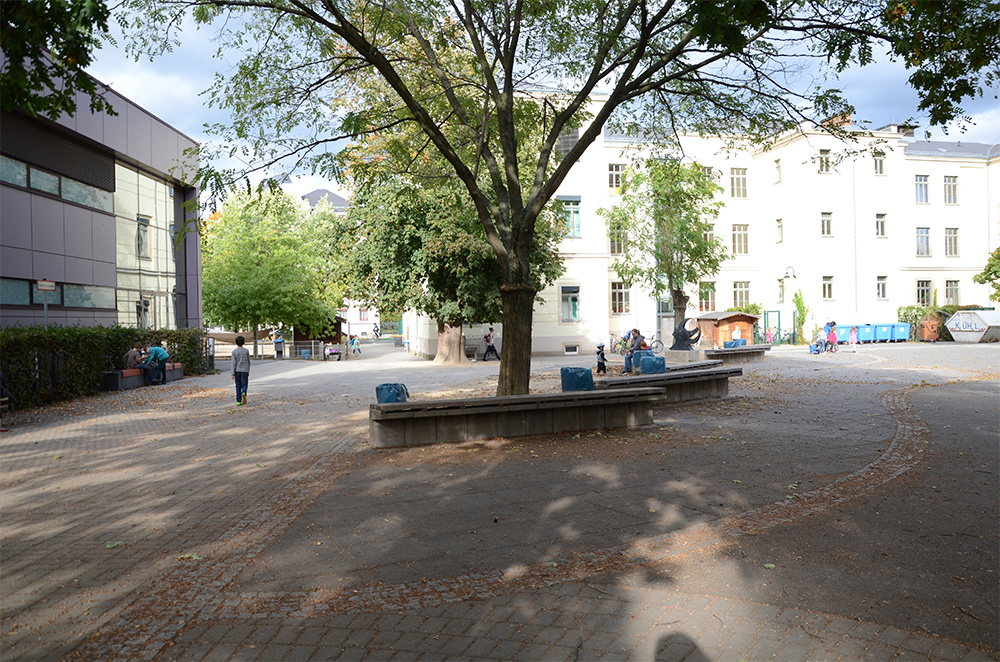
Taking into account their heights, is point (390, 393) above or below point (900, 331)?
below

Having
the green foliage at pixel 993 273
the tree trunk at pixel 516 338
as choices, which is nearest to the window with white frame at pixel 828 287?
the green foliage at pixel 993 273

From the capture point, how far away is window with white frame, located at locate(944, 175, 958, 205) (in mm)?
46250

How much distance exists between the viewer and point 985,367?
21438 mm

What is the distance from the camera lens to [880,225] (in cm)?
4419

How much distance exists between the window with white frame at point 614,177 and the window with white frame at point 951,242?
24.0m

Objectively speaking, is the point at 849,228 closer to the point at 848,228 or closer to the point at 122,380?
the point at 848,228

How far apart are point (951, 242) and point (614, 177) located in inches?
988

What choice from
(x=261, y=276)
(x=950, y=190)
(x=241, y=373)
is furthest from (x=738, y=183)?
(x=241, y=373)

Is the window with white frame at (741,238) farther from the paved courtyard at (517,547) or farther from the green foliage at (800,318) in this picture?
the paved courtyard at (517,547)

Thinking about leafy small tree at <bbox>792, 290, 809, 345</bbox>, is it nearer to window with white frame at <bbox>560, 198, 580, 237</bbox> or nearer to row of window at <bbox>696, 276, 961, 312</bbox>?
row of window at <bbox>696, 276, 961, 312</bbox>

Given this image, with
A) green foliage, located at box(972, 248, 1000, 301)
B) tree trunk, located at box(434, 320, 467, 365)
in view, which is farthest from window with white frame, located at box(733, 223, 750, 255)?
tree trunk, located at box(434, 320, 467, 365)

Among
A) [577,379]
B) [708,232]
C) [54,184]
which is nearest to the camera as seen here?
[577,379]

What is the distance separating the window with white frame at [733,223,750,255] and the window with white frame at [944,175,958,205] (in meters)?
14.7

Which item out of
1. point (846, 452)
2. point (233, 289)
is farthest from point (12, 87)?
point (233, 289)
